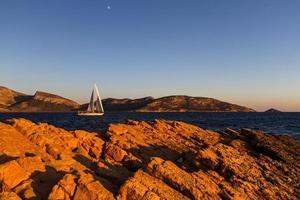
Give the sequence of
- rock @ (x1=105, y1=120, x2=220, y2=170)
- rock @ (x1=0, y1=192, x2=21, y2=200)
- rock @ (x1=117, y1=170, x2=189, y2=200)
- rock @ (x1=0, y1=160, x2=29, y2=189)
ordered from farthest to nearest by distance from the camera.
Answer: rock @ (x1=105, y1=120, x2=220, y2=170), rock @ (x1=0, y1=160, x2=29, y2=189), rock @ (x1=117, y1=170, x2=189, y2=200), rock @ (x1=0, y1=192, x2=21, y2=200)

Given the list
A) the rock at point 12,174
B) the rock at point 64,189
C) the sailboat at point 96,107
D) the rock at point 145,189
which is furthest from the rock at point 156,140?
the sailboat at point 96,107

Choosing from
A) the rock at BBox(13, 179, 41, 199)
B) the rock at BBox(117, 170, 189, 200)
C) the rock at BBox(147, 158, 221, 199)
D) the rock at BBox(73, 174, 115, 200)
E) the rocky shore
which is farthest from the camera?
the rock at BBox(147, 158, 221, 199)

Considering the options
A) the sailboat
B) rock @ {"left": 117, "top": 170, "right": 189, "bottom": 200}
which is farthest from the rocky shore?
the sailboat

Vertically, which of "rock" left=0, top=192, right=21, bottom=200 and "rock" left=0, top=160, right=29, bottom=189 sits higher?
"rock" left=0, top=160, right=29, bottom=189

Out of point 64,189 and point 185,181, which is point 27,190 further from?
point 185,181

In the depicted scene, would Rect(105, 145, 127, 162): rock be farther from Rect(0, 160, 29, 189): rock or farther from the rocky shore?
Rect(0, 160, 29, 189): rock

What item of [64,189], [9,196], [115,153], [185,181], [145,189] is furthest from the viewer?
[115,153]

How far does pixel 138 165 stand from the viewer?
21.6 metres

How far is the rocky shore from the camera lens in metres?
14.4

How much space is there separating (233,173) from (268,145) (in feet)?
32.3

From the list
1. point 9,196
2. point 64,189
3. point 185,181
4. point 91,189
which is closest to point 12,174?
point 9,196

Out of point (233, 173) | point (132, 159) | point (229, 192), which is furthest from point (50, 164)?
point (233, 173)

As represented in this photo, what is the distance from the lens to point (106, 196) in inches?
543

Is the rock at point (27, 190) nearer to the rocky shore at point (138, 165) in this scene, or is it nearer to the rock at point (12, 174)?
the rocky shore at point (138, 165)
